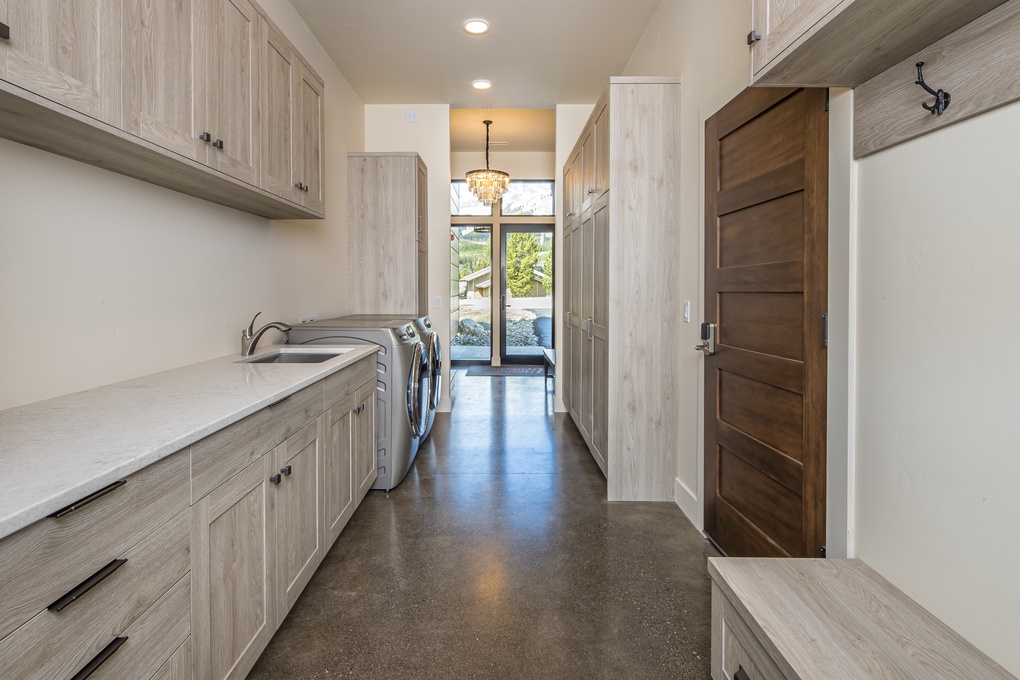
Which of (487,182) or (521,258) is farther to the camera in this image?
(521,258)

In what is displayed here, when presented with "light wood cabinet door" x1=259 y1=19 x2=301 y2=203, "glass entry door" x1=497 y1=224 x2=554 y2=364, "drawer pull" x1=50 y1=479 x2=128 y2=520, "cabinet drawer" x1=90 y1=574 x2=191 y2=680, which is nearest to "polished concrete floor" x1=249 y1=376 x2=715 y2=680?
"cabinet drawer" x1=90 y1=574 x2=191 y2=680

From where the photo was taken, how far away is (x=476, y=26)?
3.48 meters

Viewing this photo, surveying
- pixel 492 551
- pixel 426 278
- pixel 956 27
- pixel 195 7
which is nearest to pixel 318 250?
pixel 426 278

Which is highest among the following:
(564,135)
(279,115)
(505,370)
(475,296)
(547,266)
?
(564,135)

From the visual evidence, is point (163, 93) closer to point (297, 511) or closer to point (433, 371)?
point (297, 511)

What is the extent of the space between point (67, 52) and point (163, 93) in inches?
14.3

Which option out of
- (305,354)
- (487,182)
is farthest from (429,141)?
(305,354)

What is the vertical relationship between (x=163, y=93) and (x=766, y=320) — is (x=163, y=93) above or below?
above

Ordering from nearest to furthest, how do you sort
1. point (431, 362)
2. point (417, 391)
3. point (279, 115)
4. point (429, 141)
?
point (279, 115), point (417, 391), point (431, 362), point (429, 141)

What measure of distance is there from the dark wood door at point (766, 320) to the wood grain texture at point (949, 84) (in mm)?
203

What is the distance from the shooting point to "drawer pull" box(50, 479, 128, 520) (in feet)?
2.65

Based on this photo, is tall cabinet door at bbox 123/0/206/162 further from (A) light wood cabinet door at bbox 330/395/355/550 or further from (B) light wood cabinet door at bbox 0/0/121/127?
(A) light wood cabinet door at bbox 330/395/355/550

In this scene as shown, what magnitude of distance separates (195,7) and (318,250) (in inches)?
81.8

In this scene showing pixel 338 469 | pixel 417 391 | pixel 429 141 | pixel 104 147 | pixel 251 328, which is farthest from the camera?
pixel 429 141
